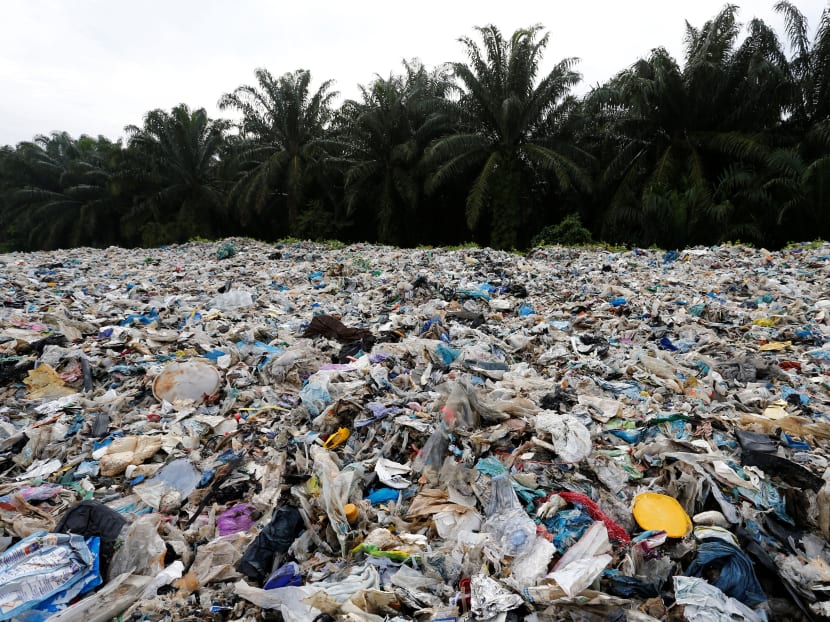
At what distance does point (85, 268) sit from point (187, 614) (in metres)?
10.3

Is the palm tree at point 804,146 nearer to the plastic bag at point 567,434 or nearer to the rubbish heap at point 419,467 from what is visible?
the rubbish heap at point 419,467

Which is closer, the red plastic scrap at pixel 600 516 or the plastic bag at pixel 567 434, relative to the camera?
the red plastic scrap at pixel 600 516

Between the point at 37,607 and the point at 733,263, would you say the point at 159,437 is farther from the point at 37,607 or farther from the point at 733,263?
the point at 733,263

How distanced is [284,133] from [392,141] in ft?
12.6

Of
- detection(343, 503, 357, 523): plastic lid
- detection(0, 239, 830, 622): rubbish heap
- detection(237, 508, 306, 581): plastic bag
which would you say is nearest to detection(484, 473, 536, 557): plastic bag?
detection(0, 239, 830, 622): rubbish heap

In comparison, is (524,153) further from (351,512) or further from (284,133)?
(351,512)

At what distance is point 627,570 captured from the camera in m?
1.82

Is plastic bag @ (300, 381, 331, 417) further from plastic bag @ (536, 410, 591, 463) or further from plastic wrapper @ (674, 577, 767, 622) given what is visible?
plastic wrapper @ (674, 577, 767, 622)

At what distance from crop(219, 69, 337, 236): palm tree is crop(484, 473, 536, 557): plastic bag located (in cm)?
1558

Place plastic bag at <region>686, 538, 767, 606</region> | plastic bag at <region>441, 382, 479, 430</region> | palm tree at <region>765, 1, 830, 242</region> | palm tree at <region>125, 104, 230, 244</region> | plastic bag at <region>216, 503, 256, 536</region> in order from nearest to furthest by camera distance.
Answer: plastic bag at <region>686, 538, 767, 606</region>, plastic bag at <region>216, 503, 256, 536</region>, plastic bag at <region>441, 382, 479, 430</region>, palm tree at <region>765, 1, 830, 242</region>, palm tree at <region>125, 104, 230, 244</region>

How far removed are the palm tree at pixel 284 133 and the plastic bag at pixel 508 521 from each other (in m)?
15.6

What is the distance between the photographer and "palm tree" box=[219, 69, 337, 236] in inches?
635

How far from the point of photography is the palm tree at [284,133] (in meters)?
16.1

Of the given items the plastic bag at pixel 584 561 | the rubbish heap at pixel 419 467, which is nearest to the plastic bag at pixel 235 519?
the rubbish heap at pixel 419 467
